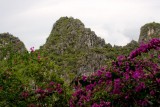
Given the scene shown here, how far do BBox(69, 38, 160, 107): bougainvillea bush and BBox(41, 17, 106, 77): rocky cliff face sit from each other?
97.5 metres

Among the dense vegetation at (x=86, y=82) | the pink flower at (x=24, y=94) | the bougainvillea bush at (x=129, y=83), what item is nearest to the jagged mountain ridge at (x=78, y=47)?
the dense vegetation at (x=86, y=82)

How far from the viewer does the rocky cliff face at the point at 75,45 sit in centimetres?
11312


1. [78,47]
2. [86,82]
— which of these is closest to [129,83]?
[86,82]

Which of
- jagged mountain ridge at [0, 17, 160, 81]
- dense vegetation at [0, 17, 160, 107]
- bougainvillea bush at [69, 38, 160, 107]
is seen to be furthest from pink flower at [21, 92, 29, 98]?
jagged mountain ridge at [0, 17, 160, 81]

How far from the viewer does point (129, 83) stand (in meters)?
11.4

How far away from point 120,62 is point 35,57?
31.1ft

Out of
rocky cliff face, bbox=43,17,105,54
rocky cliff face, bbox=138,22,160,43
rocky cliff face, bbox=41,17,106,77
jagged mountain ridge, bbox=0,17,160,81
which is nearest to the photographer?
jagged mountain ridge, bbox=0,17,160,81

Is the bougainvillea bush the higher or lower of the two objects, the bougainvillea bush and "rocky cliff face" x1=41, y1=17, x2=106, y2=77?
the lower

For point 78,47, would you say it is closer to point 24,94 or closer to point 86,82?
point 24,94

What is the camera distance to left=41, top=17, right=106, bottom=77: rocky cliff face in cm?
11312

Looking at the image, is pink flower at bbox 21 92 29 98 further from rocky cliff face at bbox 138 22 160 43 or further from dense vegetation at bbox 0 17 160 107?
rocky cliff face at bbox 138 22 160 43

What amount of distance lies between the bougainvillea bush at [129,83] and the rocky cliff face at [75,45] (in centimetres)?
9754

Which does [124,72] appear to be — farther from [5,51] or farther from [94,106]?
[5,51]

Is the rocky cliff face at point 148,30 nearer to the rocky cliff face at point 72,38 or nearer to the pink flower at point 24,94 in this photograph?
the rocky cliff face at point 72,38
